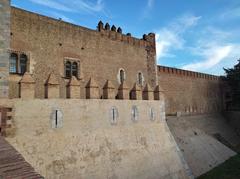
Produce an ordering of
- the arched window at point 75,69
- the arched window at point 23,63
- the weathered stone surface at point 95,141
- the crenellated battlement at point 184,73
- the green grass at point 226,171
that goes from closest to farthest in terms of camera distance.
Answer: the weathered stone surface at point 95,141 → the arched window at point 23,63 → the green grass at point 226,171 → the arched window at point 75,69 → the crenellated battlement at point 184,73

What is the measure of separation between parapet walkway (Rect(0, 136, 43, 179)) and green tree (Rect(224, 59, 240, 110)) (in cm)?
2473

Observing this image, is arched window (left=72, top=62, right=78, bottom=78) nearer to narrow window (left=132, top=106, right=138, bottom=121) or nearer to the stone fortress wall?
the stone fortress wall

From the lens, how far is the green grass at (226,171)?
10368 millimetres

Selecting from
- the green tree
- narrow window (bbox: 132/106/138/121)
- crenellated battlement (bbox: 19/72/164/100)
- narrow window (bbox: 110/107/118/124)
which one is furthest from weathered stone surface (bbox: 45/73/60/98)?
the green tree

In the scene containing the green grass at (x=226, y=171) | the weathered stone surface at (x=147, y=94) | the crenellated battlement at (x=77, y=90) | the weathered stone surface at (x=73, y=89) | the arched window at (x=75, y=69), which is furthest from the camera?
the arched window at (x=75, y=69)

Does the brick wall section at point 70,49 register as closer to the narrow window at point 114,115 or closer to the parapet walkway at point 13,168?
the narrow window at point 114,115

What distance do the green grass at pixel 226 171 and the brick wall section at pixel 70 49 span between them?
7054 mm

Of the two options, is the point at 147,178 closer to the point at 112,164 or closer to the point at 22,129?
the point at 112,164

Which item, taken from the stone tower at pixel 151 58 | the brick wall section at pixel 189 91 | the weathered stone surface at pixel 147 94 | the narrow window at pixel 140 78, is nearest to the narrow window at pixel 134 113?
the weathered stone surface at pixel 147 94

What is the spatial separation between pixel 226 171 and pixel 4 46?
38.4 ft

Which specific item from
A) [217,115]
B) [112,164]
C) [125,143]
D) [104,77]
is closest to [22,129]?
[112,164]

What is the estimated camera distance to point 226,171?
36.5 feet

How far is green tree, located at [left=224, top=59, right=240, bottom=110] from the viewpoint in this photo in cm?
2366

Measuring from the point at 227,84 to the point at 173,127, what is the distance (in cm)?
1717
